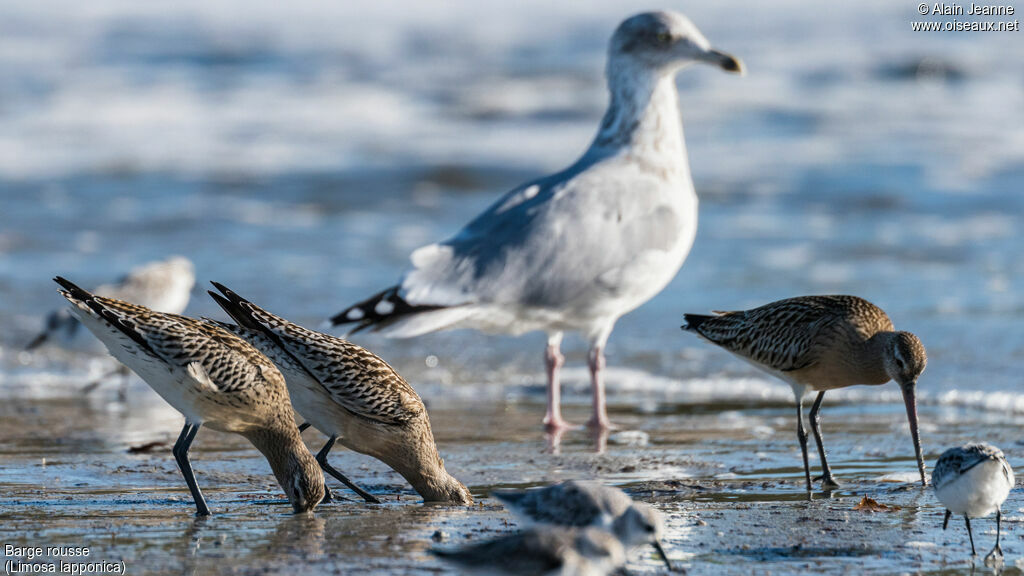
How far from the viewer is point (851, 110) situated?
68.3 feet

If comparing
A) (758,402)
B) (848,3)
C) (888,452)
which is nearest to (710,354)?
(758,402)

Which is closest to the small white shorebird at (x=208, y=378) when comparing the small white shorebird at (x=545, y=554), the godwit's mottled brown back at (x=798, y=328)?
the small white shorebird at (x=545, y=554)

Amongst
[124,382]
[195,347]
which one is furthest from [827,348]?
[124,382]

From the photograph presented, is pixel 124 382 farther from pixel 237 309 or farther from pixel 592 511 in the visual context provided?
pixel 592 511

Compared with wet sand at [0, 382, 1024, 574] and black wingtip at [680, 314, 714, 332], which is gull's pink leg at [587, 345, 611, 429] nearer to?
wet sand at [0, 382, 1024, 574]

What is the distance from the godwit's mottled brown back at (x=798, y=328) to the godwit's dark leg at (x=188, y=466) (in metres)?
2.22

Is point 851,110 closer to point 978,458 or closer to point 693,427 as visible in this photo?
point 693,427

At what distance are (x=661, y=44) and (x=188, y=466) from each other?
4.60m

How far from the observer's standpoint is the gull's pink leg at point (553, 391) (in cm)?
710

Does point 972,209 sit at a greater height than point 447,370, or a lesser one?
greater

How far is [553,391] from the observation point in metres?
7.30

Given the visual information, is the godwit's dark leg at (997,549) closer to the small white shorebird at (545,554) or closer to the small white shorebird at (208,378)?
the small white shorebird at (545,554)

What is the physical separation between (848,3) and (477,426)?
930 inches

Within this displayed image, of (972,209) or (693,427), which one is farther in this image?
(972,209)
